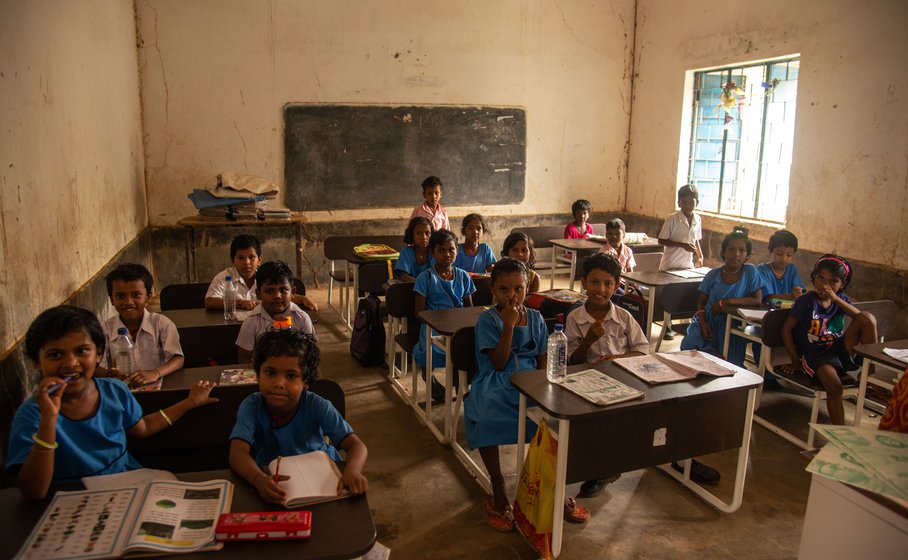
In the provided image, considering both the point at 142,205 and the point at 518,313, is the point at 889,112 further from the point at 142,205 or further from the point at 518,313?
the point at 142,205

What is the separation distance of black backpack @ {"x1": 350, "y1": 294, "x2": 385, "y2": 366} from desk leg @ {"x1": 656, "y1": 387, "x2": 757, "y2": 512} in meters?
2.28

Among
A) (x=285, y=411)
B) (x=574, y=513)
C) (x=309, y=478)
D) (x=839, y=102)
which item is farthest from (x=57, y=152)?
(x=839, y=102)

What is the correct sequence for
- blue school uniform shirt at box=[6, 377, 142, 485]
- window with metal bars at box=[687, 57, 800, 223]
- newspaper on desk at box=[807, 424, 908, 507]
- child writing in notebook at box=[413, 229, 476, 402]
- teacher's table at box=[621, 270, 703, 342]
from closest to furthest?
newspaper on desk at box=[807, 424, 908, 507] < blue school uniform shirt at box=[6, 377, 142, 485] < child writing in notebook at box=[413, 229, 476, 402] < teacher's table at box=[621, 270, 703, 342] < window with metal bars at box=[687, 57, 800, 223]

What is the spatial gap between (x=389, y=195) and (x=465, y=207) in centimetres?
98

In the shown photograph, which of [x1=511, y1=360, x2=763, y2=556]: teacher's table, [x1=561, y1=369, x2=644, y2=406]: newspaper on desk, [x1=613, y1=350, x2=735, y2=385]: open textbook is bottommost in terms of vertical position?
[x1=511, y1=360, x2=763, y2=556]: teacher's table

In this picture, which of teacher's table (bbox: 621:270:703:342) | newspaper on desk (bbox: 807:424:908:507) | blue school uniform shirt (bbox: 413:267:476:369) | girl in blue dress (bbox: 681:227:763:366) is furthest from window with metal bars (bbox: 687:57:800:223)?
newspaper on desk (bbox: 807:424:908:507)

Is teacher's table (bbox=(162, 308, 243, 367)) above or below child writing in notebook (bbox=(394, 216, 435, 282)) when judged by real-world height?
below

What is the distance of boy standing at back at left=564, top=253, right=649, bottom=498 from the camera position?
9.80ft

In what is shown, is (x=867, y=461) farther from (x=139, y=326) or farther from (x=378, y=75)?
(x=378, y=75)

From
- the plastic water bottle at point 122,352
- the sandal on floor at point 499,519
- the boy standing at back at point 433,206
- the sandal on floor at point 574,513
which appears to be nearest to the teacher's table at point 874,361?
the sandal on floor at point 574,513

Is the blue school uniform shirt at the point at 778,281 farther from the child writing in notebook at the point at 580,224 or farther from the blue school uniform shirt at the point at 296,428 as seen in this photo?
the blue school uniform shirt at the point at 296,428

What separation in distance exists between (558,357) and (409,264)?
7.34 feet

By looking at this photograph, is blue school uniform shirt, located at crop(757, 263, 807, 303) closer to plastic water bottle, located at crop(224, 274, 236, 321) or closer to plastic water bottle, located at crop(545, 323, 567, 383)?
plastic water bottle, located at crop(545, 323, 567, 383)

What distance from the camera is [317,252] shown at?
736cm
